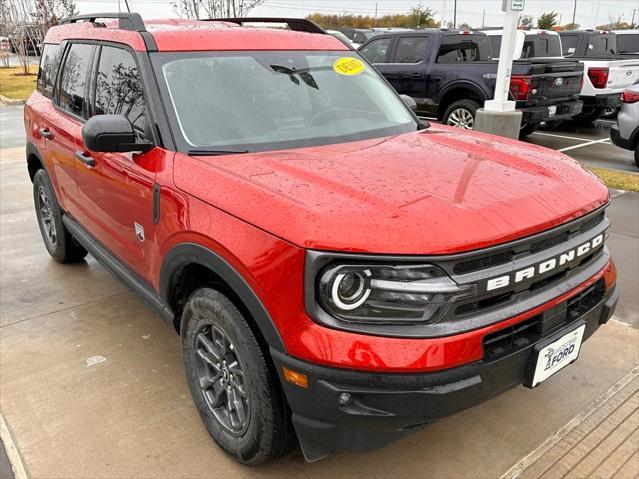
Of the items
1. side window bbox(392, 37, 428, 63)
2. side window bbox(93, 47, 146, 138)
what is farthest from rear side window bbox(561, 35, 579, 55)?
side window bbox(93, 47, 146, 138)

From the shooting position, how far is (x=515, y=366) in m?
2.07

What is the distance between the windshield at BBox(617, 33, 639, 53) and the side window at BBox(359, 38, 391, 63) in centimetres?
825

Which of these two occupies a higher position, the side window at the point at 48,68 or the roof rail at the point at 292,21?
the roof rail at the point at 292,21

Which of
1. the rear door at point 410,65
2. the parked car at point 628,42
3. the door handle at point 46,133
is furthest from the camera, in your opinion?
the parked car at point 628,42

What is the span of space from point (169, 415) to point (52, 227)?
8.51ft

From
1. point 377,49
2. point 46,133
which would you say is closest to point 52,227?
point 46,133

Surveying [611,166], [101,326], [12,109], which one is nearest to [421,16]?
[12,109]

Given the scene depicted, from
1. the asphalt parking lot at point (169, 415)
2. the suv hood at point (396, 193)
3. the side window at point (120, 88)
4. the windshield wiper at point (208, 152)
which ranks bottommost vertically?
the asphalt parking lot at point (169, 415)

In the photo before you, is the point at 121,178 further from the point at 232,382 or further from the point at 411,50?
the point at 411,50

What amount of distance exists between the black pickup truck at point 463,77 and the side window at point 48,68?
6642 millimetres

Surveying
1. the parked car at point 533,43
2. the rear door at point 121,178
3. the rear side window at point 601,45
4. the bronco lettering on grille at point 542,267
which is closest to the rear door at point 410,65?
the parked car at point 533,43

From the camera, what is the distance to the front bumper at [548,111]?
28.6 feet

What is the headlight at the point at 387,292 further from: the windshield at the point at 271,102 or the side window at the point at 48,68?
the side window at the point at 48,68

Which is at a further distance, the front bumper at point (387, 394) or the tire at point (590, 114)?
the tire at point (590, 114)
